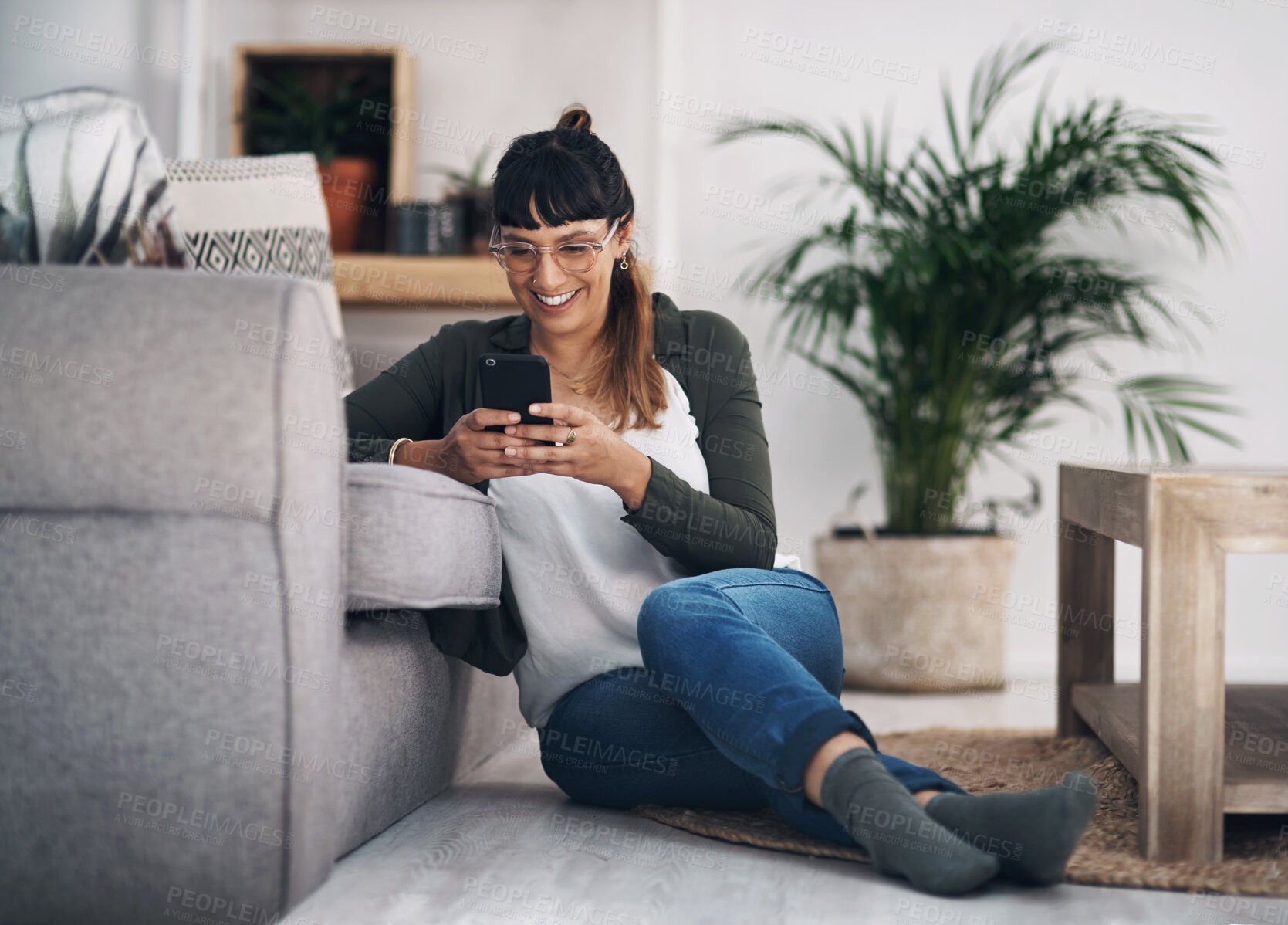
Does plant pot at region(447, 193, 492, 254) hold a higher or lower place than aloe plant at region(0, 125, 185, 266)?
higher

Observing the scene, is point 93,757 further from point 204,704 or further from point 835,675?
point 835,675

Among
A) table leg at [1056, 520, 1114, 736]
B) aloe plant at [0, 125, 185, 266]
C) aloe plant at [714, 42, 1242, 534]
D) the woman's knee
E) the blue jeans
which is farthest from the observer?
aloe plant at [714, 42, 1242, 534]

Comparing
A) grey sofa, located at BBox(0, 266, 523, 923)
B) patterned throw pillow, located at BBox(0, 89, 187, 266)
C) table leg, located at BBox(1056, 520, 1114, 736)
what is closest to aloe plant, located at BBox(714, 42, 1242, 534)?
table leg, located at BBox(1056, 520, 1114, 736)

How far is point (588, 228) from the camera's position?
1.30 meters

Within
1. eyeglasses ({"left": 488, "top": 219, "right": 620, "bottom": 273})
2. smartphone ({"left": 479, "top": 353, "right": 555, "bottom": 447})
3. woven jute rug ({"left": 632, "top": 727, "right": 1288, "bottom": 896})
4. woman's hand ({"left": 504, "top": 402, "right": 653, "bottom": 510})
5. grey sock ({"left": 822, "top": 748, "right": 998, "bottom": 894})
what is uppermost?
eyeglasses ({"left": 488, "top": 219, "right": 620, "bottom": 273})

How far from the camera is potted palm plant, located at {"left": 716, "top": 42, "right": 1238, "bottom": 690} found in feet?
7.38

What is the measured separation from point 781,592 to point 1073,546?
0.67 meters

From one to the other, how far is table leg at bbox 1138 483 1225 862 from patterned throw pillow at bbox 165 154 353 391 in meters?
1.14

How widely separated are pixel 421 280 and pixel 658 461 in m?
1.54

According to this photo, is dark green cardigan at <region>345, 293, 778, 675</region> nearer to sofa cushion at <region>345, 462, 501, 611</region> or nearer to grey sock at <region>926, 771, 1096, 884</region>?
sofa cushion at <region>345, 462, 501, 611</region>

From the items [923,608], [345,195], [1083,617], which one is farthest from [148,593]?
[345,195]

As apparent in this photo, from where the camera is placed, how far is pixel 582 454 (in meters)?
1.14

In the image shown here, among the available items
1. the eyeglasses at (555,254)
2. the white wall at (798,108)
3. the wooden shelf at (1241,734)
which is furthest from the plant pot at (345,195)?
the wooden shelf at (1241,734)

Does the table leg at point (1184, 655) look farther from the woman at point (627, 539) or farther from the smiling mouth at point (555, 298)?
the smiling mouth at point (555, 298)
